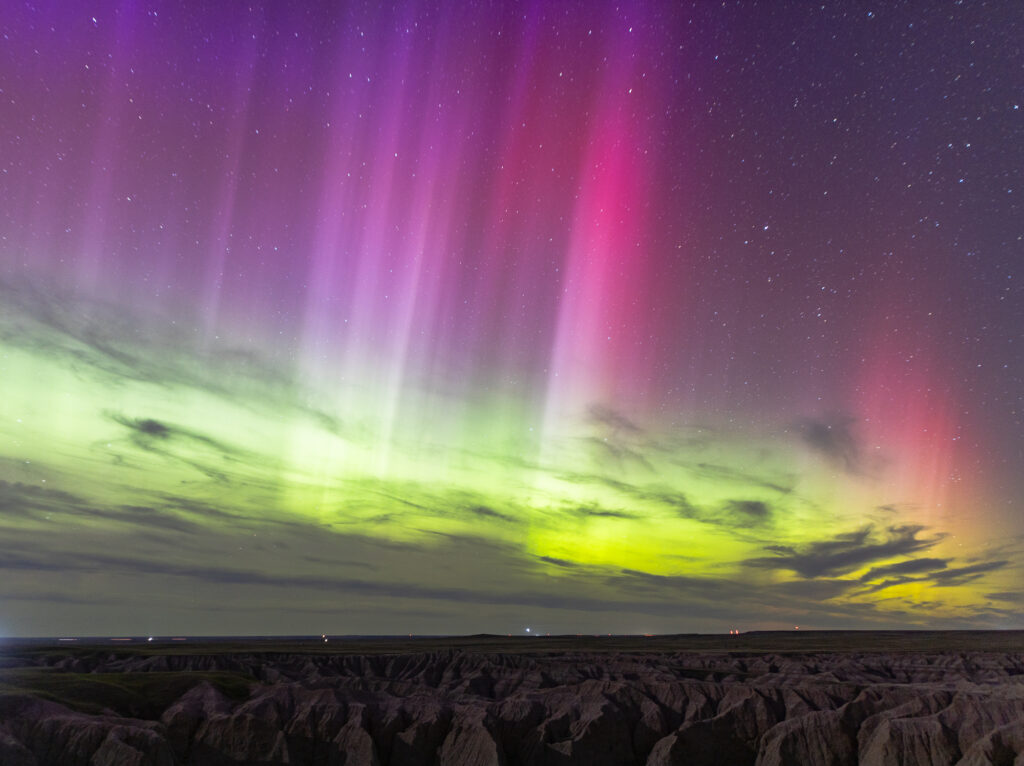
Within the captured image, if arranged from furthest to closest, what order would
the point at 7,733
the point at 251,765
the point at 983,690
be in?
the point at 983,690 → the point at 251,765 → the point at 7,733

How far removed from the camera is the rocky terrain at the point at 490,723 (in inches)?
1855

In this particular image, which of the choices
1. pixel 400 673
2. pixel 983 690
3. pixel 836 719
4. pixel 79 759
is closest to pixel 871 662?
pixel 983 690

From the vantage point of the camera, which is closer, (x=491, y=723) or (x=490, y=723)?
(x=490, y=723)

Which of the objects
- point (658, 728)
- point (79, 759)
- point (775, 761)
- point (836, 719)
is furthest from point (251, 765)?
point (836, 719)

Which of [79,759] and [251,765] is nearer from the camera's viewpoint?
[79,759]

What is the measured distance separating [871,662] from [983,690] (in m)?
50.8

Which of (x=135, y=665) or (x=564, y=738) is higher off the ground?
(x=564, y=738)

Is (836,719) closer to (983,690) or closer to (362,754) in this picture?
(983,690)

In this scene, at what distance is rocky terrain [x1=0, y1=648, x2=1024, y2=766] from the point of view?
47125mm

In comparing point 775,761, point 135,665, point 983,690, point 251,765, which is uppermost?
point 983,690

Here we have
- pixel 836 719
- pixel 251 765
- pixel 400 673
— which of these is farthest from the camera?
pixel 400 673

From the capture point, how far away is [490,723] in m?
59.2

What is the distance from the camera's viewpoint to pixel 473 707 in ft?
206

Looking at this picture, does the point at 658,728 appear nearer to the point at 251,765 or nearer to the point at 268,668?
the point at 251,765
